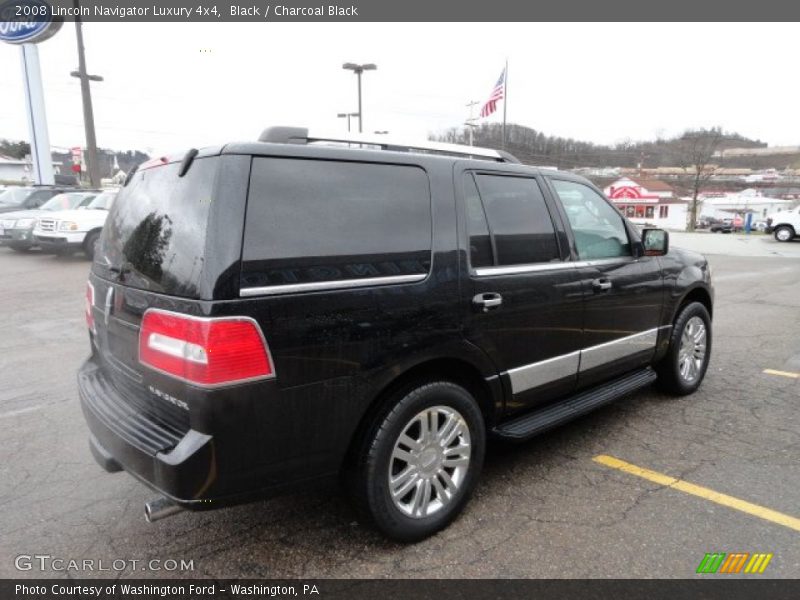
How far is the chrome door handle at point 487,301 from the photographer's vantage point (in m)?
2.85

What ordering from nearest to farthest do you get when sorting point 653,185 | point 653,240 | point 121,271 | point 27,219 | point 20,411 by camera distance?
point 121,271, point 653,240, point 20,411, point 27,219, point 653,185

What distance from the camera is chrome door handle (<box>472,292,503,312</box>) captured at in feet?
9.34

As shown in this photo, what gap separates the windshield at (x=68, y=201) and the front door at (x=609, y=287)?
14.0 metres

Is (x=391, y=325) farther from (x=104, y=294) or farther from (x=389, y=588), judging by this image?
(x=104, y=294)

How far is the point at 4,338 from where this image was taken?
6.62 meters

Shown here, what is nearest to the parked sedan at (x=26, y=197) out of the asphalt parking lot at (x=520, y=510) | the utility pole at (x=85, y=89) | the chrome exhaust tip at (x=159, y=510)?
the utility pole at (x=85, y=89)

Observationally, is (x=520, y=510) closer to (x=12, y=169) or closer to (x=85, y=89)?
(x=85, y=89)

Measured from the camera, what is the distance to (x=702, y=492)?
10.3 ft

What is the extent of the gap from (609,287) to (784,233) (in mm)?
26800

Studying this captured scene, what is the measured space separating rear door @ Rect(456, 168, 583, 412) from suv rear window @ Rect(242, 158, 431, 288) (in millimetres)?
360

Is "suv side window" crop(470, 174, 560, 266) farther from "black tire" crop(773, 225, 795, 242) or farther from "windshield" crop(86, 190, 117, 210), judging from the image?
"black tire" crop(773, 225, 795, 242)

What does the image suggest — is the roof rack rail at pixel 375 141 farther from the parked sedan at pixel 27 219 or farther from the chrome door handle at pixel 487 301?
the parked sedan at pixel 27 219

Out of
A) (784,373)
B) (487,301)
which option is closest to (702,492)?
(487,301)

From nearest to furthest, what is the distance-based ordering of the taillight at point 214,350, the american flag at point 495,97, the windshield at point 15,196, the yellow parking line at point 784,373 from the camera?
1. the taillight at point 214,350
2. the yellow parking line at point 784,373
3. the windshield at point 15,196
4. the american flag at point 495,97
